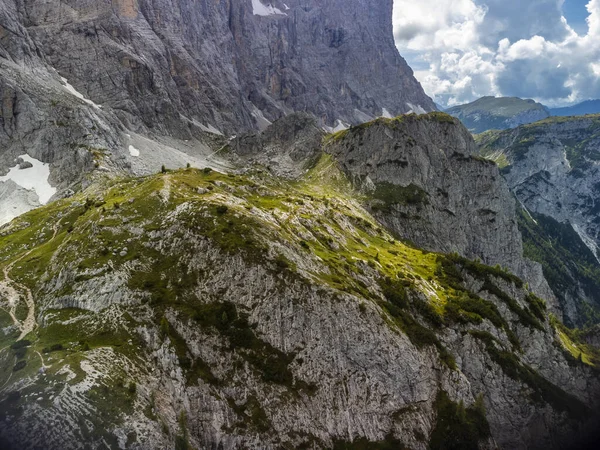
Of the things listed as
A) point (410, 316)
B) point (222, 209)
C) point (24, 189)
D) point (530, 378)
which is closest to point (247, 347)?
point (222, 209)

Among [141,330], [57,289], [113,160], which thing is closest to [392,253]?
[141,330]

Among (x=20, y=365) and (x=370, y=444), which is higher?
(x=370, y=444)

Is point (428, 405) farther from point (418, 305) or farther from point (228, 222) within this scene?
point (228, 222)

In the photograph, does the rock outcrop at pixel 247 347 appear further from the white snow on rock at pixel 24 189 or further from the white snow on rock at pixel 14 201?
the white snow on rock at pixel 24 189

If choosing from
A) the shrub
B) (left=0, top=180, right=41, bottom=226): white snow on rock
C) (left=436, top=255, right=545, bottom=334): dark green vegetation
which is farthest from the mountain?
(left=0, top=180, right=41, bottom=226): white snow on rock

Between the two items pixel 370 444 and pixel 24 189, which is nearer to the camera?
pixel 370 444

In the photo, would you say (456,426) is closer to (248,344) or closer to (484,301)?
(248,344)
